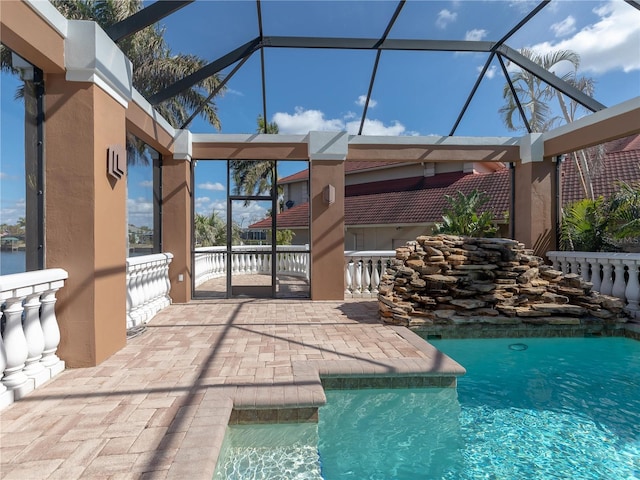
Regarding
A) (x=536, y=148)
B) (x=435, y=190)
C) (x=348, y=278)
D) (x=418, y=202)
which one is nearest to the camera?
(x=536, y=148)

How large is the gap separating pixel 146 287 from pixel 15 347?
9.78 ft

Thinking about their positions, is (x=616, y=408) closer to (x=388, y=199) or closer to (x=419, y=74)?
(x=419, y=74)

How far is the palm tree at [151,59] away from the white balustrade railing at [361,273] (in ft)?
34.5

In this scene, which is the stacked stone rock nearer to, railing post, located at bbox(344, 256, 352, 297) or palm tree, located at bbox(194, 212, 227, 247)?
railing post, located at bbox(344, 256, 352, 297)

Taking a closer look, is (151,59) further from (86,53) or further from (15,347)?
(15,347)

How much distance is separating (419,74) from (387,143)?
209cm

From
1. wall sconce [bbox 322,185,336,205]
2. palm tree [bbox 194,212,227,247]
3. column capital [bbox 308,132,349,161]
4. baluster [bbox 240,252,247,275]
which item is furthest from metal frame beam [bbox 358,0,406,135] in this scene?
palm tree [bbox 194,212,227,247]

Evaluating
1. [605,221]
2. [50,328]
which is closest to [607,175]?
[605,221]

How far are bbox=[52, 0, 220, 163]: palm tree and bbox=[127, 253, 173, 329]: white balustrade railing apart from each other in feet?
33.5

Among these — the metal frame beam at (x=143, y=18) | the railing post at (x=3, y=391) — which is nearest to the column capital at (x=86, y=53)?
the metal frame beam at (x=143, y=18)

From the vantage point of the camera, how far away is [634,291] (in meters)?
5.91

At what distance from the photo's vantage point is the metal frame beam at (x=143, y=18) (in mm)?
4227

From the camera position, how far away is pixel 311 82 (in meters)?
8.80

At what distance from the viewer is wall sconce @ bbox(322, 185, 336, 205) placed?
7566 millimetres
